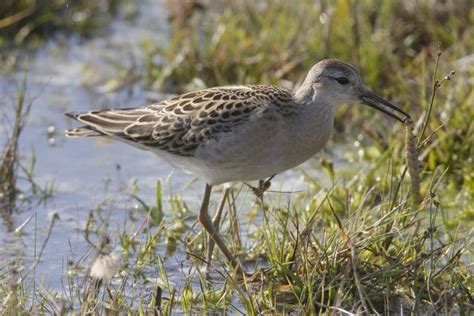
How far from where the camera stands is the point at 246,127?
6102 mm

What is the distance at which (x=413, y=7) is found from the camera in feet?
31.2

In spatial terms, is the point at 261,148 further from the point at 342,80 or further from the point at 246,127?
the point at 342,80

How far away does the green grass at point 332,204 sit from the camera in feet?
18.1

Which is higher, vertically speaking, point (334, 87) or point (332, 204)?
point (334, 87)

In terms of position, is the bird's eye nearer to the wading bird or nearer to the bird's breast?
the wading bird

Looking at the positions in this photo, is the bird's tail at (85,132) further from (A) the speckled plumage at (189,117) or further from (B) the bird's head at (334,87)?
(B) the bird's head at (334,87)

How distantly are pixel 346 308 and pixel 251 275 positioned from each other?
622mm

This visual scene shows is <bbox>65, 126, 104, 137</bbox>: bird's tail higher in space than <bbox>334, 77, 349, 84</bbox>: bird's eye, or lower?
lower

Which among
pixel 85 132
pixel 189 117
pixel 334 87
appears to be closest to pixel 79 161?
pixel 85 132

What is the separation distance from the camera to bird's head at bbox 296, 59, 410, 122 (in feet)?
20.6

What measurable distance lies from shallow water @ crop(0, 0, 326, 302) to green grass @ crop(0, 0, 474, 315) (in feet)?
0.45

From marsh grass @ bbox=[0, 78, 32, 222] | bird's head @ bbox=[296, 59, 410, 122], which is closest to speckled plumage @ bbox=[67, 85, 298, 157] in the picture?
bird's head @ bbox=[296, 59, 410, 122]

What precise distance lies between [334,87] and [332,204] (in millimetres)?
977

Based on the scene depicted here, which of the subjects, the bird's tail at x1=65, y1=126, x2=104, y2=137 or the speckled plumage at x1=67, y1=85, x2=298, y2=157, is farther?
the bird's tail at x1=65, y1=126, x2=104, y2=137
